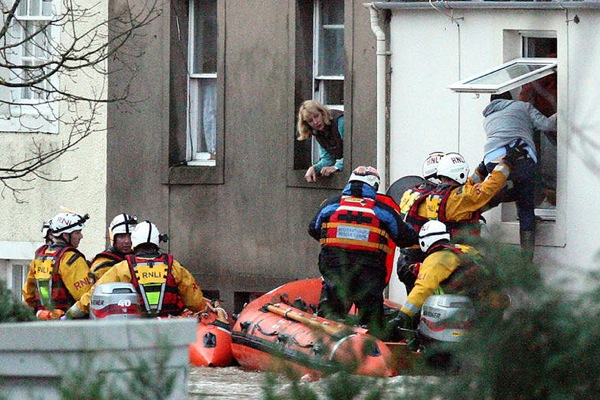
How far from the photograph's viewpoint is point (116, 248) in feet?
46.7

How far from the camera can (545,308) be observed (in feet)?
14.2

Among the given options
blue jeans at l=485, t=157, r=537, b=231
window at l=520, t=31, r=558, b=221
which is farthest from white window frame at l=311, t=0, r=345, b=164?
blue jeans at l=485, t=157, r=537, b=231

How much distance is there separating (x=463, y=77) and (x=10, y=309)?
8245 millimetres

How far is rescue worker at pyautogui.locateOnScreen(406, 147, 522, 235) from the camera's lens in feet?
41.2

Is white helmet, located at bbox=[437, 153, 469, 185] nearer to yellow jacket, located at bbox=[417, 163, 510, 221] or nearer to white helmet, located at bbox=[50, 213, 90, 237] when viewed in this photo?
yellow jacket, located at bbox=[417, 163, 510, 221]

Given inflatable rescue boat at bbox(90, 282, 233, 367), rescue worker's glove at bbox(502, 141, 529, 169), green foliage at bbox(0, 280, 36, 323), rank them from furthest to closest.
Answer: rescue worker's glove at bbox(502, 141, 529, 169) < inflatable rescue boat at bbox(90, 282, 233, 367) < green foliage at bbox(0, 280, 36, 323)

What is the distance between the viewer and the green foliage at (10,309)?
271 inches

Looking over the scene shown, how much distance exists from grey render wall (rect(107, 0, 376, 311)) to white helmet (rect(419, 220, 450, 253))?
407 cm

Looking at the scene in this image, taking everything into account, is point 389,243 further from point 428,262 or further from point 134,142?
point 134,142

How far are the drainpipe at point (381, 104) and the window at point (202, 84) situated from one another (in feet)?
9.57

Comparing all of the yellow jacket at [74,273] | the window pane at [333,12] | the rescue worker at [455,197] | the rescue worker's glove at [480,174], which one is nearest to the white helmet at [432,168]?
the rescue worker at [455,197]

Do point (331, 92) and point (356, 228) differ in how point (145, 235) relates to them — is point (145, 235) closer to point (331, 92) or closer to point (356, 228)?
point (356, 228)

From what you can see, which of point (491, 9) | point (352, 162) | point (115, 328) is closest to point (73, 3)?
point (352, 162)

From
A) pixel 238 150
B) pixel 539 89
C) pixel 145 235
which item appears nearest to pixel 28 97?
pixel 238 150
